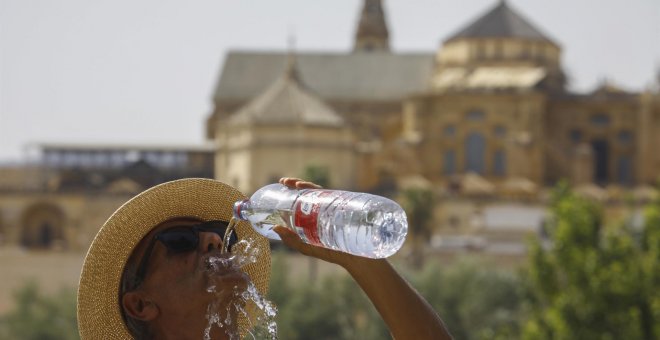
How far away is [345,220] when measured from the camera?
387 cm

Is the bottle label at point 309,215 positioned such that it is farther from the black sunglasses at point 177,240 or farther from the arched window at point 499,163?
the arched window at point 499,163

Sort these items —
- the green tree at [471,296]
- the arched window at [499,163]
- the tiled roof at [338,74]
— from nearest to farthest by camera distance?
the green tree at [471,296], the arched window at [499,163], the tiled roof at [338,74]

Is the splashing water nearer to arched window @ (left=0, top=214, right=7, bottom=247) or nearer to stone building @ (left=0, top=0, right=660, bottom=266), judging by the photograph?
stone building @ (left=0, top=0, right=660, bottom=266)

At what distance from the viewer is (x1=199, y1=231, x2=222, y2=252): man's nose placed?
174 inches

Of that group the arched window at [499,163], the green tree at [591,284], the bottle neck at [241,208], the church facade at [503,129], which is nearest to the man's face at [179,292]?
the bottle neck at [241,208]

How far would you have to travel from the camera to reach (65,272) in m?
63.3

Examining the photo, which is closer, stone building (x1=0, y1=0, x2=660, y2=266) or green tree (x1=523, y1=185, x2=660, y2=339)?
green tree (x1=523, y1=185, x2=660, y2=339)

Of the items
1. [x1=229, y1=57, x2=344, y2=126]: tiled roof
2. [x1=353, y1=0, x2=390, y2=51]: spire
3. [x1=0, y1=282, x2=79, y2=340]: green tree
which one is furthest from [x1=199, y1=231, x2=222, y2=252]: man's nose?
[x1=353, y1=0, x2=390, y2=51]: spire

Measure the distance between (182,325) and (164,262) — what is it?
0.52 ft

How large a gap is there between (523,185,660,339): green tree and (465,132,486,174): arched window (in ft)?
90.4

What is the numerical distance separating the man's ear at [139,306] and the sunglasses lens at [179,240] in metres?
0.14

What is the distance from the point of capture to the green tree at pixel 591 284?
3834cm

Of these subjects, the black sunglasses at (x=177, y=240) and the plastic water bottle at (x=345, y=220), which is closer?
the plastic water bottle at (x=345, y=220)

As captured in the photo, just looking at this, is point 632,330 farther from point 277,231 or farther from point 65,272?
point 277,231
